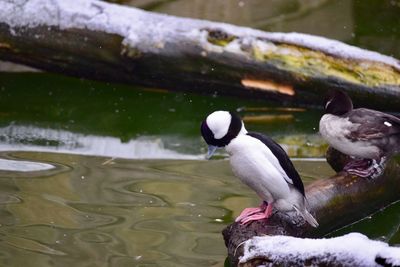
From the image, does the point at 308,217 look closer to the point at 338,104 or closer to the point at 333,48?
the point at 338,104

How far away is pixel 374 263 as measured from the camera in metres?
3.41

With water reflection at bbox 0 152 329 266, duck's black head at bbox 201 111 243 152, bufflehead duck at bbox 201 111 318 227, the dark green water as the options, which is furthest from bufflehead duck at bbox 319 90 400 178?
duck's black head at bbox 201 111 243 152

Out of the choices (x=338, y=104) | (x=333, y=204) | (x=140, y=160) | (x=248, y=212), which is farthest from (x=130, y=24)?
(x=248, y=212)

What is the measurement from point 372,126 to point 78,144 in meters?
2.29

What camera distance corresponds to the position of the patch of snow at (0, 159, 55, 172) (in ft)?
19.0

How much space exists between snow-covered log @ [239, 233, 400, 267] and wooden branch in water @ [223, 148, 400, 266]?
0.16 meters

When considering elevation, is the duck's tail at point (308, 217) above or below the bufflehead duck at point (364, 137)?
below

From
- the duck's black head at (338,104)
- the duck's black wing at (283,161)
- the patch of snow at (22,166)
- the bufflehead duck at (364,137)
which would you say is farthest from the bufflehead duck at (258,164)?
the patch of snow at (22,166)

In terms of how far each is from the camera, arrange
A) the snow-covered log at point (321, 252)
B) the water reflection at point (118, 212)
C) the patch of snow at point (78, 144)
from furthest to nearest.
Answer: the patch of snow at point (78, 144) < the water reflection at point (118, 212) < the snow-covered log at point (321, 252)

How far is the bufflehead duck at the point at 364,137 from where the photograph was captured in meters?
4.94

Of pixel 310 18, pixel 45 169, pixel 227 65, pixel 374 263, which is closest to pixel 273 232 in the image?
pixel 374 263

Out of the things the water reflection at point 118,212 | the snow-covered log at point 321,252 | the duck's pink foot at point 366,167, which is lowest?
the water reflection at point 118,212

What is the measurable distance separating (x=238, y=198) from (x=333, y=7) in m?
3.81

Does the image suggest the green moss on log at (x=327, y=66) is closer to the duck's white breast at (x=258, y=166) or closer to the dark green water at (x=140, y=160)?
the dark green water at (x=140, y=160)
